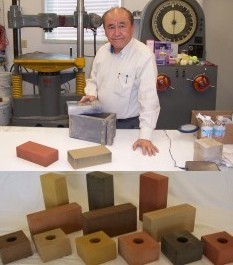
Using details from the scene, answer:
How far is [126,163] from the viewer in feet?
5.24

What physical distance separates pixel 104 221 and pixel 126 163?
1.68ft

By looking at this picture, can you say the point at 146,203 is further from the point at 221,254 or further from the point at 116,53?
the point at 116,53

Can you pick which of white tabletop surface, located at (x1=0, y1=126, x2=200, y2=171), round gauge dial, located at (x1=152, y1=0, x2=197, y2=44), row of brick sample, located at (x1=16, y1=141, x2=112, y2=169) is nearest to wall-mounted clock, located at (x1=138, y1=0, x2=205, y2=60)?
round gauge dial, located at (x1=152, y1=0, x2=197, y2=44)

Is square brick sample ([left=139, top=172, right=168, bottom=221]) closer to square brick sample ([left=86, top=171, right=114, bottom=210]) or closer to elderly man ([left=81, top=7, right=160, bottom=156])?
square brick sample ([left=86, top=171, right=114, bottom=210])

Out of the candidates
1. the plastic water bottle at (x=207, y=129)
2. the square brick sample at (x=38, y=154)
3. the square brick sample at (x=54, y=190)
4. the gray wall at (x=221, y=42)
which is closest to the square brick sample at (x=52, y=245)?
the square brick sample at (x=54, y=190)

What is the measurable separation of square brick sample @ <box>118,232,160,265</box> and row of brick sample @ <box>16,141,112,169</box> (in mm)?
559

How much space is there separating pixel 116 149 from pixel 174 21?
1.76 meters

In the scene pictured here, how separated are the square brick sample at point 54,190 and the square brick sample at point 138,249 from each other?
0.29 metres

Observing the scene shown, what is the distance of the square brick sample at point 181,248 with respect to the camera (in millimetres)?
985

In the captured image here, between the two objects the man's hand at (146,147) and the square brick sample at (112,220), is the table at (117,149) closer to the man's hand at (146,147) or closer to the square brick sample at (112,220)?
the man's hand at (146,147)

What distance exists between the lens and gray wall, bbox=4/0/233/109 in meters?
4.00

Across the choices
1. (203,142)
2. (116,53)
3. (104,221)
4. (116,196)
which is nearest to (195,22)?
(116,53)

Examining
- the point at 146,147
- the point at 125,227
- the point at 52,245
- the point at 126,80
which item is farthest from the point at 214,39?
the point at 52,245

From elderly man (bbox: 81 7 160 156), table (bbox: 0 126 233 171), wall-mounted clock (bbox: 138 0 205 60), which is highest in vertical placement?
wall-mounted clock (bbox: 138 0 205 60)
